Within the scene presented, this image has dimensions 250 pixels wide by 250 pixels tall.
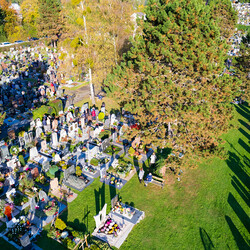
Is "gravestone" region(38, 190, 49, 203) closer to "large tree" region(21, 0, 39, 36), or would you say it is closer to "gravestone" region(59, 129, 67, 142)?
"gravestone" region(59, 129, 67, 142)

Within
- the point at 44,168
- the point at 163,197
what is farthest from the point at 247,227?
the point at 44,168

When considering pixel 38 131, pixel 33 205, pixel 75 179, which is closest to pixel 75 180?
pixel 75 179

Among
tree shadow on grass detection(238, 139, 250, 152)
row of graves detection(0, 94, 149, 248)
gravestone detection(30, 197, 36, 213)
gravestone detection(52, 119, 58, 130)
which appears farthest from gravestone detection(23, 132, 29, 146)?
tree shadow on grass detection(238, 139, 250, 152)

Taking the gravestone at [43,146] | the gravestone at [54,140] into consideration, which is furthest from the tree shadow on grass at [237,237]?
the gravestone at [43,146]

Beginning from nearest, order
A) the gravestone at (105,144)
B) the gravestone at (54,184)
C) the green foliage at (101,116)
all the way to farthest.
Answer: the gravestone at (54,184) → the gravestone at (105,144) → the green foliage at (101,116)

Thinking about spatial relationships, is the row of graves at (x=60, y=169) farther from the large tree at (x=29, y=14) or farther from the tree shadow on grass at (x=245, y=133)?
the large tree at (x=29, y=14)
